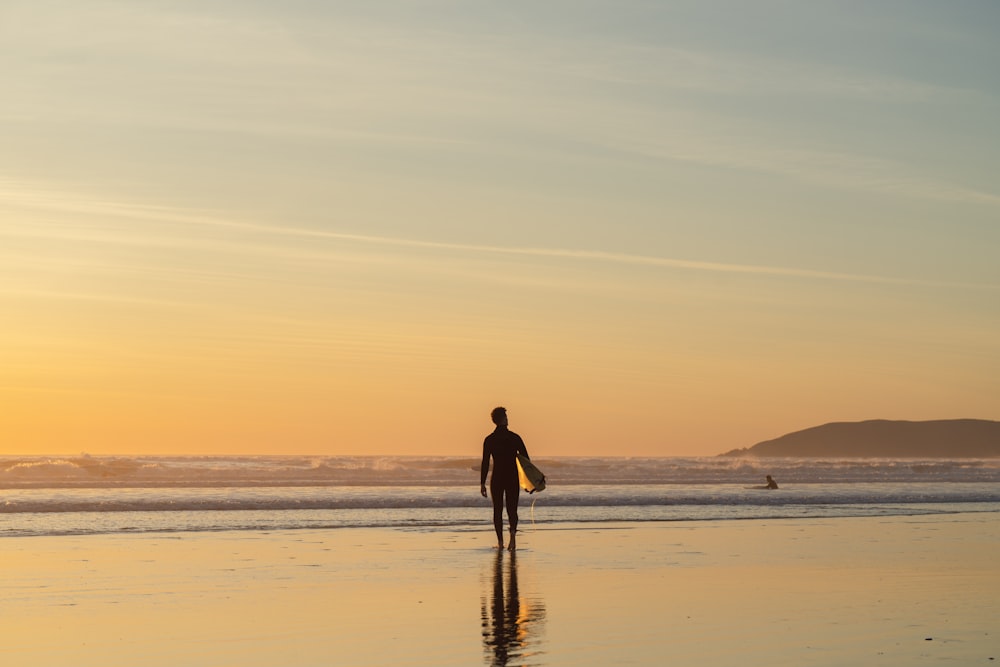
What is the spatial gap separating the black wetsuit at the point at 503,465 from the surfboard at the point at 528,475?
0.28 meters

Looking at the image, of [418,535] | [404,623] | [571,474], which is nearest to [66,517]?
[418,535]

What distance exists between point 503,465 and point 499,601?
6837mm

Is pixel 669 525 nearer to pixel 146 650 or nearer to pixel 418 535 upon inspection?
pixel 418 535

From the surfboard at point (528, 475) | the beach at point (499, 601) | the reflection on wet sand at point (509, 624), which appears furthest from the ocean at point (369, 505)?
the reflection on wet sand at point (509, 624)

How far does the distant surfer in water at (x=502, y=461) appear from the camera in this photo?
62.0 feet

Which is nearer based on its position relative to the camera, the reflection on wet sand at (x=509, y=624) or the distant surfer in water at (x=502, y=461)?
the reflection on wet sand at (x=509, y=624)

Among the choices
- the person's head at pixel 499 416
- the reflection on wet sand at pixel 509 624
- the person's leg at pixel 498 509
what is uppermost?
the person's head at pixel 499 416

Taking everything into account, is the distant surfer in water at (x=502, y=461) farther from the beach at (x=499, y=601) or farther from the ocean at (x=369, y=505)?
the ocean at (x=369, y=505)

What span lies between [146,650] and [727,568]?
8504 mm

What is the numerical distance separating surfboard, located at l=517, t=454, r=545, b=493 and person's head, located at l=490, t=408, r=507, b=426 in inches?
24.6

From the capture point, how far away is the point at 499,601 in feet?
40.2

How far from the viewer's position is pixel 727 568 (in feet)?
51.2

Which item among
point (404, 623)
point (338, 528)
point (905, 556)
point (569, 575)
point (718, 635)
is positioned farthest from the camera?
point (338, 528)

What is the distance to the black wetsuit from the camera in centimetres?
1891
